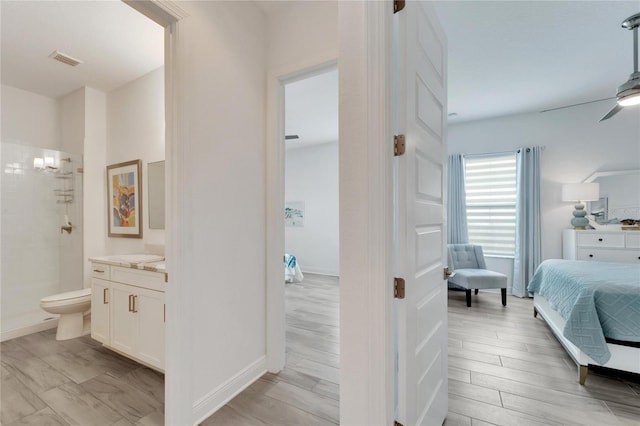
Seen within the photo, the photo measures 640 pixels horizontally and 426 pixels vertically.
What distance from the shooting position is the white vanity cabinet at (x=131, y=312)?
6.76 feet

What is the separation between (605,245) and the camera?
363 centimetres

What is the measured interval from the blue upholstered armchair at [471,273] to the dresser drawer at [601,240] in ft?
3.69

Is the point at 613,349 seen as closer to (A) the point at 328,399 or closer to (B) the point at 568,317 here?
(B) the point at 568,317

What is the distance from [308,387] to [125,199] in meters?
2.78

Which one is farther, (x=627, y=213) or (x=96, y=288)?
(x=627, y=213)

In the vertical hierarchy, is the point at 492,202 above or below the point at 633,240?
above

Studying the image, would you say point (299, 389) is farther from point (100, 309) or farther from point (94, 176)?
point (94, 176)

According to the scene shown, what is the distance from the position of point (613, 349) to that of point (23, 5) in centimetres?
498

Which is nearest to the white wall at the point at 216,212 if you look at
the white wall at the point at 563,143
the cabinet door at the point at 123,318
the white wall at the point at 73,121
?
the cabinet door at the point at 123,318

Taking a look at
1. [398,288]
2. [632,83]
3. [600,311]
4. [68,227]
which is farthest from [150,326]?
[632,83]

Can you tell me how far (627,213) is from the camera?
3.77 metres

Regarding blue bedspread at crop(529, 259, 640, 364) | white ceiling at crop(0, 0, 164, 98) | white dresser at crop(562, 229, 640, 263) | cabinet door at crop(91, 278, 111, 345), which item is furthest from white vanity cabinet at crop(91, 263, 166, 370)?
white dresser at crop(562, 229, 640, 263)

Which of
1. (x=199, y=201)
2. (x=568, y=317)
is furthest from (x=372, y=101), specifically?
(x=568, y=317)

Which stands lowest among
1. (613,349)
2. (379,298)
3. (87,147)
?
(613,349)
